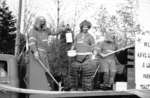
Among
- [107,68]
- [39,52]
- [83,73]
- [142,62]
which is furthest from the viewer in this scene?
[107,68]

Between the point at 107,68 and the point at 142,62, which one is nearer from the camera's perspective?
the point at 142,62

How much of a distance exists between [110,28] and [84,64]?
5.39 meters

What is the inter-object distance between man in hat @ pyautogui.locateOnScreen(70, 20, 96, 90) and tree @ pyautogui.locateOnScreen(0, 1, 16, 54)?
37.3 feet

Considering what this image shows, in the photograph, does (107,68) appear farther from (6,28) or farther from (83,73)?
(6,28)

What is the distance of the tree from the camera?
16938 mm

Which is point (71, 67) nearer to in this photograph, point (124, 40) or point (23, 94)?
point (23, 94)

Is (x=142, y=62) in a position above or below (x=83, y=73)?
above

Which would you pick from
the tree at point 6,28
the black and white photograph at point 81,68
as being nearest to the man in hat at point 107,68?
the black and white photograph at point 81,68

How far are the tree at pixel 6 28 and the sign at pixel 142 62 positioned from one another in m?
12.0

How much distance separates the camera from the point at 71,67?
561 cm

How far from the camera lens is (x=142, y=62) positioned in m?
5.41

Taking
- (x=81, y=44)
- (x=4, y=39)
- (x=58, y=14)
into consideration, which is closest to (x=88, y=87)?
(x=81, y=44)

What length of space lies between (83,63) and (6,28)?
12903 mm

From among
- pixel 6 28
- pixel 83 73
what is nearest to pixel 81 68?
pixel 83 73
